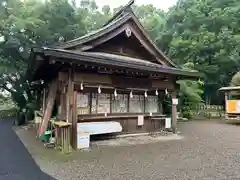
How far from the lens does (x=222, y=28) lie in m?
20.6

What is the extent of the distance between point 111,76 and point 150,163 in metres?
3.53

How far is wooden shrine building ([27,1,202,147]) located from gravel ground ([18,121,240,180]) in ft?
4.65

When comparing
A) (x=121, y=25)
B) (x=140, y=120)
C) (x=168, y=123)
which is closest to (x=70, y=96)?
(x=140, y=120)

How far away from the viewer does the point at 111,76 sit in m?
7.76

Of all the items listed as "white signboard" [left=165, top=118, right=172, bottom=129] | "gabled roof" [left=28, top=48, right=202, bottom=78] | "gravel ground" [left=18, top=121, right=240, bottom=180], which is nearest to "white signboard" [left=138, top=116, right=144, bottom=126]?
"white signboard" [left=165, top=118, right=172, bottom=129]

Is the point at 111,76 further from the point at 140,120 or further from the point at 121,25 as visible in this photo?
the point at 140,120

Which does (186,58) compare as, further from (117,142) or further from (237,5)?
(117,142)

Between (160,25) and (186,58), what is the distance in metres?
7.04

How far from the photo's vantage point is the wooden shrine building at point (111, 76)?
22.1 feet

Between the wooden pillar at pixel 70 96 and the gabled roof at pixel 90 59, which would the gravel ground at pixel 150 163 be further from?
the gabled roof at pixel 90 59

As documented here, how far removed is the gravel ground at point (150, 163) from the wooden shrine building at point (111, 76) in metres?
1.42

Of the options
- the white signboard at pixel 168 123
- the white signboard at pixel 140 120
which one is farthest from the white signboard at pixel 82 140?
the white signboard at pixel 168 123

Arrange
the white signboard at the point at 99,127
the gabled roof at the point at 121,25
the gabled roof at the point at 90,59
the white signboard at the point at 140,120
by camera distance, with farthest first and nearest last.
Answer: the white signboard at the point at 140,120 < the gabled roof at the point at 121,25 < the white signboard at the point at 99,127 < the gabled roof at the point at 90,59

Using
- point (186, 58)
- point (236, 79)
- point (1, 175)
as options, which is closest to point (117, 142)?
point (1, 175)
